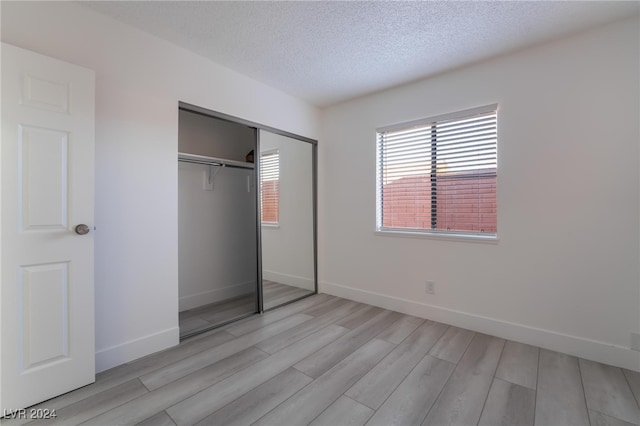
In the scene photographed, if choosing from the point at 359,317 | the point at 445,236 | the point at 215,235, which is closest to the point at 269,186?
the point at 215,235

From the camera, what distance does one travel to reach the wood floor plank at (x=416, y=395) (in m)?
1.56

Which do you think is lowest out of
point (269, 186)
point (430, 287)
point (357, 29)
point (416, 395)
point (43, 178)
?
point (416, 395)

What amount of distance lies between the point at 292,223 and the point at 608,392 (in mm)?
2951

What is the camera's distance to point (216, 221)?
3541mm

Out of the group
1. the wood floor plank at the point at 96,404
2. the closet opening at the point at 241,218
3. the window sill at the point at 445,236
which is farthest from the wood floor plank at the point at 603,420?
the closet opening at the point at 241,218

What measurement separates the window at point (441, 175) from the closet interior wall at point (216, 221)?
5.09ft

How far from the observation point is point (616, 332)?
82.3 inches

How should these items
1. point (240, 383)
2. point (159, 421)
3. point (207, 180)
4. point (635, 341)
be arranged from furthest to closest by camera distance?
point (207, 180), point (635, 341), point (240, 383), point (159, 421)

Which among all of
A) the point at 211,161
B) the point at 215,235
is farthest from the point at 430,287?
the point at 211,161

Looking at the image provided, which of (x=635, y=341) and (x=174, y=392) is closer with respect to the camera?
(x=174, y=392)

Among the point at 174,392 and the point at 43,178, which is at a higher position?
the point at 43,178

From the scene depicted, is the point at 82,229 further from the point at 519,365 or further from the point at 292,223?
the point at 519,365

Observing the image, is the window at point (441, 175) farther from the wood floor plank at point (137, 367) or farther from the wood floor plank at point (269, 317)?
the wood floor plank at point (137, 367)

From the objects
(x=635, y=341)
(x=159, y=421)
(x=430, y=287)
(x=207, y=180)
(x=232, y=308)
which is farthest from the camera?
(x=207, y=180)
